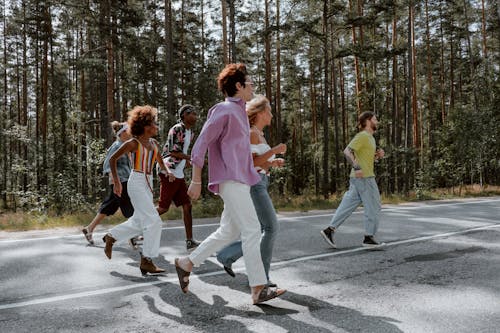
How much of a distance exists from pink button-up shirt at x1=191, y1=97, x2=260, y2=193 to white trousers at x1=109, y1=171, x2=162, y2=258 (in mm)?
1387

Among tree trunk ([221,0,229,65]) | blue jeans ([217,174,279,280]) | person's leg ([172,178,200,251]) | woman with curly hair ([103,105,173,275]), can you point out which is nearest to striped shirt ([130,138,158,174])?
woman with curly hair ([103,105,173,275])

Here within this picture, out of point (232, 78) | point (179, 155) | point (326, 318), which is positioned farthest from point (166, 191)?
point (326, 318)

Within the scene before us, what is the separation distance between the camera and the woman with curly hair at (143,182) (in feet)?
15.9

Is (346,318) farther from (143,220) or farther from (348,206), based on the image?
(348,206)

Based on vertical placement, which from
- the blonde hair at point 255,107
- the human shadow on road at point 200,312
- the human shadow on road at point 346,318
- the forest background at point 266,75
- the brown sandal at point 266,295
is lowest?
the human shadow on road at point 346,318

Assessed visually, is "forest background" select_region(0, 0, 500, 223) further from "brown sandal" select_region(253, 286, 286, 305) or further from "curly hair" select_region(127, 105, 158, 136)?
"brown sandal" select_region(253, 286, 286, 305)

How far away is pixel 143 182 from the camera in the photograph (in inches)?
199

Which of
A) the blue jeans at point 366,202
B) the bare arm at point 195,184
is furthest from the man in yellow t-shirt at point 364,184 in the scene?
the bare arm at point 195,184

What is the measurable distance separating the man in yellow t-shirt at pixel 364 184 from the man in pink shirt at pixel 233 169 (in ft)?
9.84

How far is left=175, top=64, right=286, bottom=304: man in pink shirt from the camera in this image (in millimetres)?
3732

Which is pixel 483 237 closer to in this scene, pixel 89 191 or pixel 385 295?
pixel 385 295

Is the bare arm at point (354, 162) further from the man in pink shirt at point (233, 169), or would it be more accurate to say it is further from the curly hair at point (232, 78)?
the curly hair at point (232, 78)

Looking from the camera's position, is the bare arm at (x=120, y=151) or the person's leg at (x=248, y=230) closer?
the person's leg at (x=248, y=230)

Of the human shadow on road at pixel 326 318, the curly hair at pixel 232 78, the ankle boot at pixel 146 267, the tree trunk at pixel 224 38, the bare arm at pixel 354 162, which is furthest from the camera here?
the tree trunk at pixel 224 38
